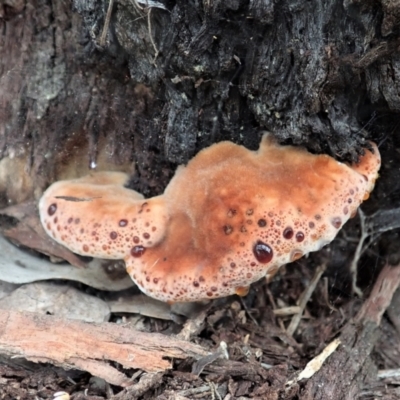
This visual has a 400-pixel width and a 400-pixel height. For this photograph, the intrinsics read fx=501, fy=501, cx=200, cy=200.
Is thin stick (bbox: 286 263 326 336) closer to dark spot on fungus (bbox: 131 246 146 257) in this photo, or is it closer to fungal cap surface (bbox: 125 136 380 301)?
fungal cap surface (bbox: 125 136 380 301)

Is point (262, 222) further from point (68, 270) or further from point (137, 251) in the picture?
point (68, 270)

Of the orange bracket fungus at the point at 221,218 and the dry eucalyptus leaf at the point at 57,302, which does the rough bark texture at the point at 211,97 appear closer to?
the orange bracket fungus at the point at 221,218

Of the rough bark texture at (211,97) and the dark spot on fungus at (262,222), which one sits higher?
the rough bark texture at (211,97)

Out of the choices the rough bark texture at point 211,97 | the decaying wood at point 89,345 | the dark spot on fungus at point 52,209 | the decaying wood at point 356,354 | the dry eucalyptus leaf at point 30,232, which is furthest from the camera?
the dry eucalyptus leaf at point 30,232

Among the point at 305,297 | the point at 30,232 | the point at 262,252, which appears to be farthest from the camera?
the point at 305,297

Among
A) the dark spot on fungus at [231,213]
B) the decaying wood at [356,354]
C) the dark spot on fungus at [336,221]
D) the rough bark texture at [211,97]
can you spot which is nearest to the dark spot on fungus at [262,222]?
the dark spot on fungus at [231,213]

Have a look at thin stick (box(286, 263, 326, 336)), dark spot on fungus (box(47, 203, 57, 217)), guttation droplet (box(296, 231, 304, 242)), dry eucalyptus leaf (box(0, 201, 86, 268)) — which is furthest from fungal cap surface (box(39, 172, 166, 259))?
thin stick (box(286, 263, 326, 336))

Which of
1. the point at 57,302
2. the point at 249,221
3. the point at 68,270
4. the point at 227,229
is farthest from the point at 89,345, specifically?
the point at 249,221
